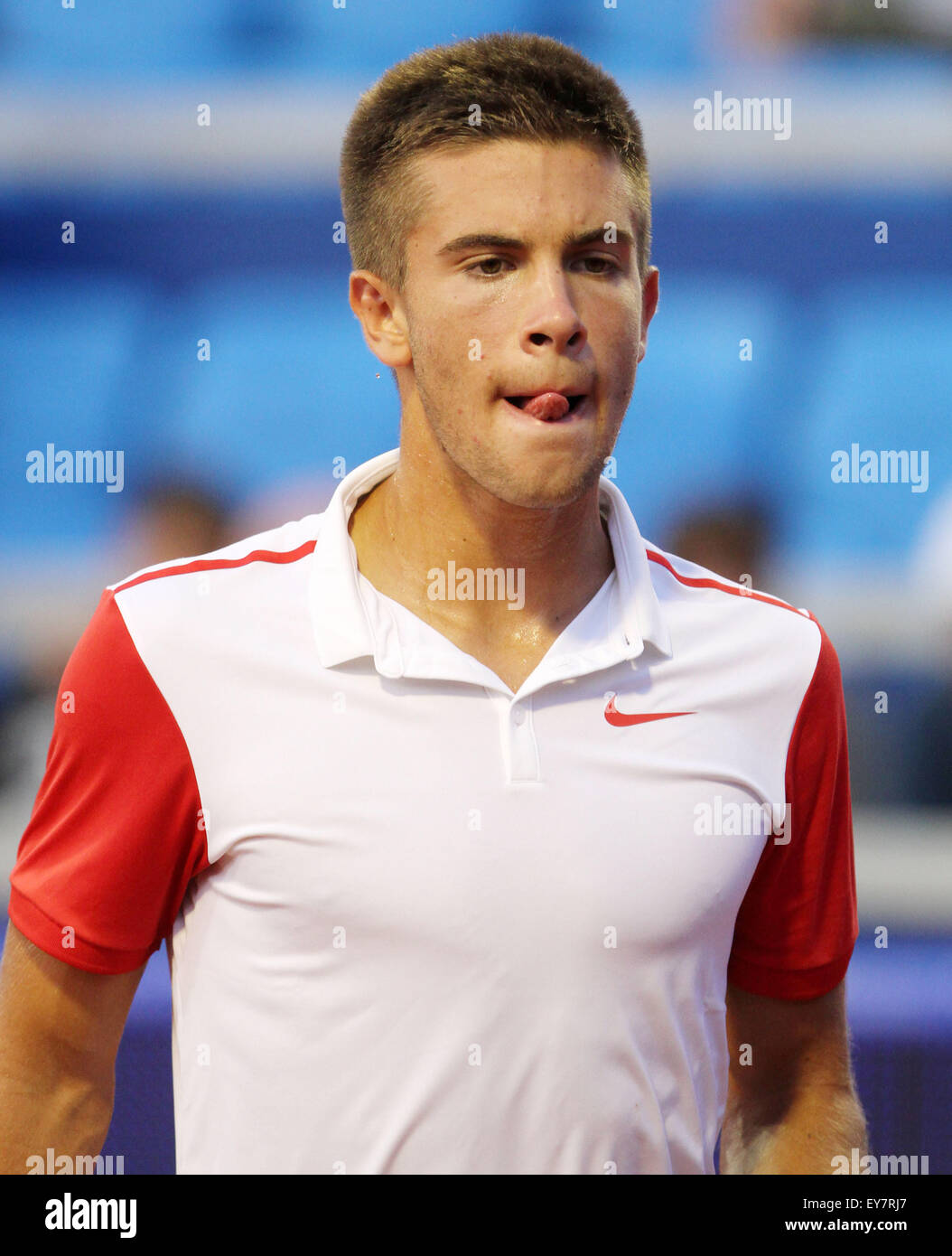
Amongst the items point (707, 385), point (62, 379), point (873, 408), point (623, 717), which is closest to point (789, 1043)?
point (623, 717)

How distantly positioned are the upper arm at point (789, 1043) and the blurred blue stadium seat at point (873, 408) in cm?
304

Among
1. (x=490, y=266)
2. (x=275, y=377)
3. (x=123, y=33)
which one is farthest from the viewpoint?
(x=123, y=33)

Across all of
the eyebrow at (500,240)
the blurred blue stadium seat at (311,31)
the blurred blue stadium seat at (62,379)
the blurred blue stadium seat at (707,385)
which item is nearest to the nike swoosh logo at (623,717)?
the eyebrow at (500,240)

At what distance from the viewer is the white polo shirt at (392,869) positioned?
1.42 m

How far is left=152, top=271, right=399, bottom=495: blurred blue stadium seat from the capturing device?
4.61 m

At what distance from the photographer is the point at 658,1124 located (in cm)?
149

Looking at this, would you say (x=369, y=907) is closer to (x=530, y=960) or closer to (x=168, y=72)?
(x=530, y=960)

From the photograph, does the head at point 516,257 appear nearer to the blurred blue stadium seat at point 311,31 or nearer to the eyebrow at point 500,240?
the eyebrow at point 500,240

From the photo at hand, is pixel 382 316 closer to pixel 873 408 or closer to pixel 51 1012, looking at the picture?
pixel 51 1012

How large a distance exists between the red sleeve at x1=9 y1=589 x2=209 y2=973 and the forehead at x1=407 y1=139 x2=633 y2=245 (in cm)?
55

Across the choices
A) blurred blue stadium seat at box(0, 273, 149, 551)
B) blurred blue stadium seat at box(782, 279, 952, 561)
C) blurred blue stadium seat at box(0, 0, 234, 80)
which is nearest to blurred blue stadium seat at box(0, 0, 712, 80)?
Answer: blurred blue stadium seat at box(0, 0, 234, 80)

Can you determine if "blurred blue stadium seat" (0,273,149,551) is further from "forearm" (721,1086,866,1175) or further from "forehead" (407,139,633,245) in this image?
"forearm" (721,1086,866,1175)

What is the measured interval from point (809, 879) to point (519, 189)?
33.1 inches

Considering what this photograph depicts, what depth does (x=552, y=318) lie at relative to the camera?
1464 mm
